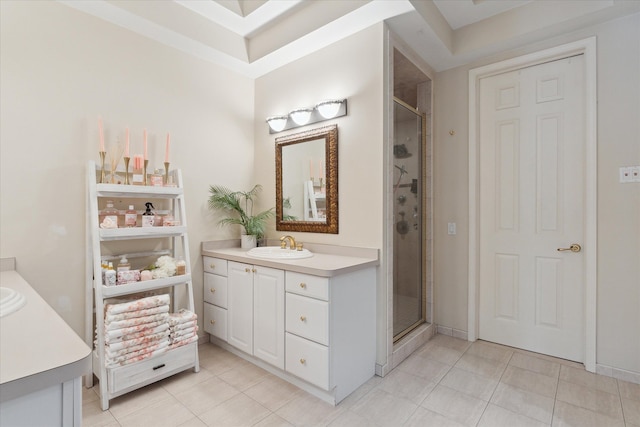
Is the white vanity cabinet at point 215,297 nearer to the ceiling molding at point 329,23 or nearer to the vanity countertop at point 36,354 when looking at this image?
the vanity countertop at point 36,354

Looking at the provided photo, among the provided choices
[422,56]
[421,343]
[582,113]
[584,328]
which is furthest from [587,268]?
[422,56]

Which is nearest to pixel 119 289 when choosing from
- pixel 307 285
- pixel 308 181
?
pixel 307 285

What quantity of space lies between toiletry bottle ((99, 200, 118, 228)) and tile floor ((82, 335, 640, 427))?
1.13 meters

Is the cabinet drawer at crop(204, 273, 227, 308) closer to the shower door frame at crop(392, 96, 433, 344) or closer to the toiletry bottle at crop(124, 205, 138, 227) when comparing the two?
the toiletry bottle at crop(124, 205, 138, 227)

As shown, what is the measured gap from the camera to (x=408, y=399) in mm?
2062

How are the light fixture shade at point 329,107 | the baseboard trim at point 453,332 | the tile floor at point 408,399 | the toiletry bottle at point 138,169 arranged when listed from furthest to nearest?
the baseboard trim at point 453,332, the light fixture shade at point 329,107, the toiletry bottle at point 138,169, the tile floor at point 408,399

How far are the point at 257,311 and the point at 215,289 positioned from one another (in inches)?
24.4

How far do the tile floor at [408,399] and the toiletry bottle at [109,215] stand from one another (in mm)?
1134

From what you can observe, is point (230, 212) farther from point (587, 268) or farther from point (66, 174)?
point (587, 268)

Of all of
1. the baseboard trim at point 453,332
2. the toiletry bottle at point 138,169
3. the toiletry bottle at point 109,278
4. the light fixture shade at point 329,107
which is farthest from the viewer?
the baseboard trim at point 453,332

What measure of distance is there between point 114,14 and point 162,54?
41 centimetres

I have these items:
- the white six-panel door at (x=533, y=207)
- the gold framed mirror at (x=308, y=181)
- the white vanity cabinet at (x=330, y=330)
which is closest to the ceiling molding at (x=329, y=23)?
the white six-panel door at (x=533, y=207)

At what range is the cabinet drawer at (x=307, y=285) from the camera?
78.7 inches

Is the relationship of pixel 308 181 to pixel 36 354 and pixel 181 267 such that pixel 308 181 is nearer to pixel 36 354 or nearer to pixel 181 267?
pixel 181 267
